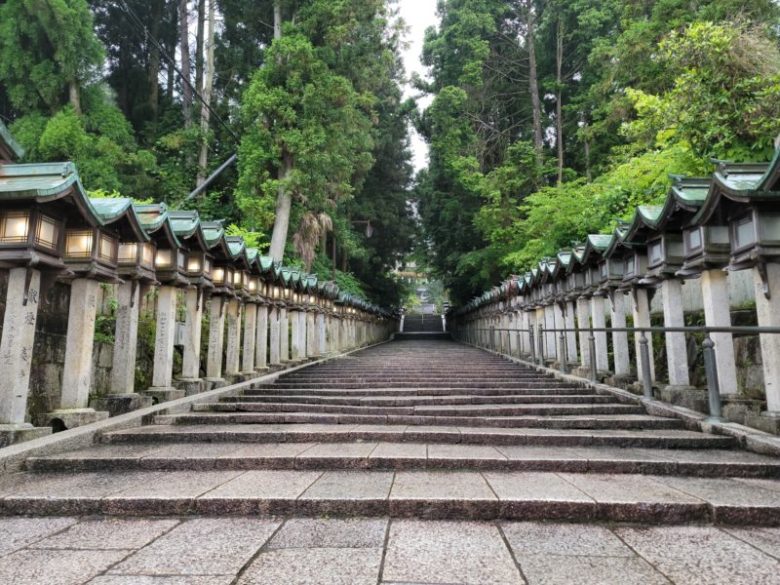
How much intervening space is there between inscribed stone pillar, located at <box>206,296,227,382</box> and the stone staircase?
2.06m

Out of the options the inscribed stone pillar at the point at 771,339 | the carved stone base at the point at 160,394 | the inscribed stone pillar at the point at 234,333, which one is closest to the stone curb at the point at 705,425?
the inscribed stone pillar at the point at 771,339

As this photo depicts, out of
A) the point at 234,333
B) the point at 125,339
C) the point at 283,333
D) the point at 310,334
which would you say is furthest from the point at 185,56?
the point at 125,339

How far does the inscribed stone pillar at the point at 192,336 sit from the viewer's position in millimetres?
8664

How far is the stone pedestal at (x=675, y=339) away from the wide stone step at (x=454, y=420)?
968mm

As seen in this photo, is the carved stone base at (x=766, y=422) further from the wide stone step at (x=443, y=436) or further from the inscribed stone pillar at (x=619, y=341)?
the inscribed stone pillar at (x=619, y=341)

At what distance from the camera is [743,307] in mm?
7660

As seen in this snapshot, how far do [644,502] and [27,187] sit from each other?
6.89 meters

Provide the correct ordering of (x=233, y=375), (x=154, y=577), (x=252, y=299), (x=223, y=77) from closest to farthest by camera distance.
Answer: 1. (x=154, y=577)
2. (x=233, y=375)
3. (x=252, y=299)
4. (x=223, y=77)

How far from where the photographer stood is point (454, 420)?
647 centimetres

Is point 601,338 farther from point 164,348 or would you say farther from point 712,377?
point 164,348

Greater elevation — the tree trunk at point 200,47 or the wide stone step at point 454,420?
the tree trunk at point 200,47

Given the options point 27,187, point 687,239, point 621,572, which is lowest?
point 621,572

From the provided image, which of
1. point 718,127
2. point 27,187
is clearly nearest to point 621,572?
point 27,187

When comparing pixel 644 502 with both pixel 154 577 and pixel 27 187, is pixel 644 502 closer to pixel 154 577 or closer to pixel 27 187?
pixel 154 577
